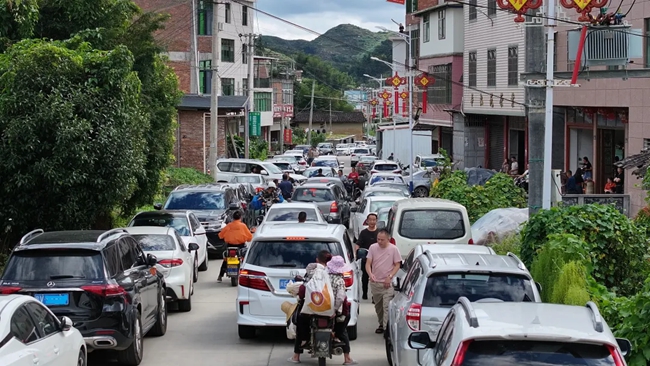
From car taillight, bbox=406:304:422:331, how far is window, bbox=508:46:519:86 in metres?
31.4

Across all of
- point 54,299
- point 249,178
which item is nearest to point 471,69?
point 249,178

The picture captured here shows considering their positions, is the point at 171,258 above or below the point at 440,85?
below

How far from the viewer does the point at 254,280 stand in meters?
13.9

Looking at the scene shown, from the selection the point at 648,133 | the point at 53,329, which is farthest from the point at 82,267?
the point at 648,133

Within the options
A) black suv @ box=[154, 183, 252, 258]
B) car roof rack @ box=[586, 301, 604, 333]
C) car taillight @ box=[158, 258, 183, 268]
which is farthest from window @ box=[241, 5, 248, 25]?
car roof rack @ box=[586, 301, 604, 333]

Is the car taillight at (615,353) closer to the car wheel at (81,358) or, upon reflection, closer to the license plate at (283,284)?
the car wheel at (81,358)

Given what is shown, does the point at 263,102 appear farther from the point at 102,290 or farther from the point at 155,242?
the point at 102,290

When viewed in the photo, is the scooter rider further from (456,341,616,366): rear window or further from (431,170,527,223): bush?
(456,341,616,366): rear window

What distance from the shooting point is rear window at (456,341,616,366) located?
21.6 ft

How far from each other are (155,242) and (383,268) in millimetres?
4829

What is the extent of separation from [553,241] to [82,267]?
628 cm

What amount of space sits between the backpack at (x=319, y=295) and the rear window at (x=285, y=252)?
1.92 metres

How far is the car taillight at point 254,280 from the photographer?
13875mm

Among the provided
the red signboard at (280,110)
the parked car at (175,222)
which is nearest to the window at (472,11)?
the parked car at (175,222)
